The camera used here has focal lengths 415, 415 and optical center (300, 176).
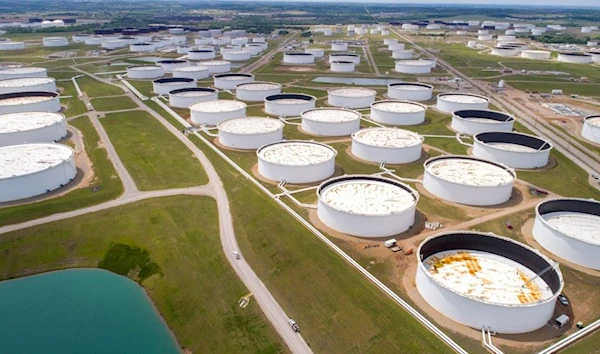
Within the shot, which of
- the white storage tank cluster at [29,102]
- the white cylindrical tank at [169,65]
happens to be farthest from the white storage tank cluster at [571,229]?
the white cylindrical tank at [169,65]

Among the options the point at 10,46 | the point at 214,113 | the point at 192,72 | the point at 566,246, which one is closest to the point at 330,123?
the point at 214,113

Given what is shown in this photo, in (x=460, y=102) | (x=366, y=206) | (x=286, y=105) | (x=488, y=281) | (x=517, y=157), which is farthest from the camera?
(x=460, y=102)

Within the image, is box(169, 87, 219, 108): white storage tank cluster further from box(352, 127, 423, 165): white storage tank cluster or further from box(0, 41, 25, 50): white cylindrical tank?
box(0, 41, 25, 50): white cylindrical tank

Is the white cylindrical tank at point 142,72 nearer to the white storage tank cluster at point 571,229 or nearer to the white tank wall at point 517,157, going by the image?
the white tank wall at point 517,157

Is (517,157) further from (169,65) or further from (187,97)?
(169,65)

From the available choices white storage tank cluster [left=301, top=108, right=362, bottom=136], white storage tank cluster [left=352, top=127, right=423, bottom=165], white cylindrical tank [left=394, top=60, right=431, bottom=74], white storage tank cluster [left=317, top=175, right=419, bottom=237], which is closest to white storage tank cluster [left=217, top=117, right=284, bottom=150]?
white storage tank cluster [left=301, top=108, right=362, bottom=136]
